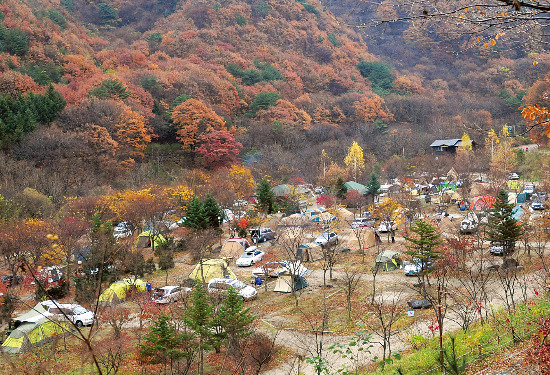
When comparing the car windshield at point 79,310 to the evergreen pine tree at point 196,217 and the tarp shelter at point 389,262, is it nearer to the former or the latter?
the evergreen pine tree at point 196,217

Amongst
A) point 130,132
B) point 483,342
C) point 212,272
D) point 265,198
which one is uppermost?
point 483,342

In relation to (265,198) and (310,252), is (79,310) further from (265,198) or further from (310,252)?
(265,198)

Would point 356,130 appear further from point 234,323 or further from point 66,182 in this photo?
point 234,323

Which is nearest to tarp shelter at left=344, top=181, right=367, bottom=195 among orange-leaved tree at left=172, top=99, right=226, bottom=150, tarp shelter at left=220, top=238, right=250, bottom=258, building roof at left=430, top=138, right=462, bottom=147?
orange-leaved tree at left=172, top=99, right=226, bottom=150

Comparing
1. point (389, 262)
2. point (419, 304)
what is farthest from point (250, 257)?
point (419, 304)

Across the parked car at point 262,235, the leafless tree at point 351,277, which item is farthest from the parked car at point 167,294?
the parked car at point 262,235

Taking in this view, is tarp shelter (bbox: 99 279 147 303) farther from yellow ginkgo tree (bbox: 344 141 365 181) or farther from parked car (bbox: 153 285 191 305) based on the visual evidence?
yellow ginkgo tree (bbox: 344 141 365 181)

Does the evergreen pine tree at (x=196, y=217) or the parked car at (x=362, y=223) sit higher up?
the evergreen pine tree at (x=196, y=217)
